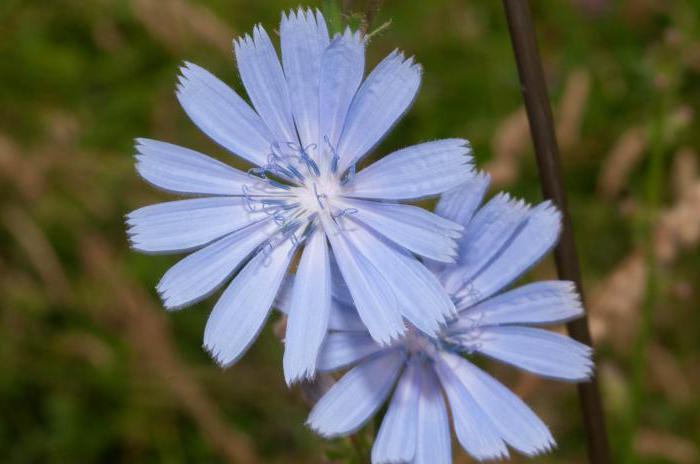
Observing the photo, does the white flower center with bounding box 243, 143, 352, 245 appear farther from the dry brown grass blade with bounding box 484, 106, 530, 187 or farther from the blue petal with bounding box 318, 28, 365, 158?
the dry brown grass blade with bounding box 484, 106, 530, 187

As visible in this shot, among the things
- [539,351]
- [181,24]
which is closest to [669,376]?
[539,351]

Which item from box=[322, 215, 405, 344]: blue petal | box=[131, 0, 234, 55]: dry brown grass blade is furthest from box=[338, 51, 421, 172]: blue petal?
box=[131, 0, 234, 55]: dry brown grass blade

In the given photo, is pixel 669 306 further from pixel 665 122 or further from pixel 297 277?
pixel 297 277

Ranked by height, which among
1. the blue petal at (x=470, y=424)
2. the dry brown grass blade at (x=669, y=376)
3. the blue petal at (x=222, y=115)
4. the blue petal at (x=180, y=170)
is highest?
the blue petal at (x=222, y=115)

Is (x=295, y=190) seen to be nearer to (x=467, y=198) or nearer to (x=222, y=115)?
(x=222, y=115)

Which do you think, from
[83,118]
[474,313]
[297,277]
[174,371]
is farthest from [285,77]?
[83,118]

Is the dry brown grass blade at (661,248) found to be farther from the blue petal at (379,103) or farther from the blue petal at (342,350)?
the blue petal at (379,103)

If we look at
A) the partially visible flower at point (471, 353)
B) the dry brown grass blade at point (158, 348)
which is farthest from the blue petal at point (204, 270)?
the dry brown grass blade at point (158, 348)

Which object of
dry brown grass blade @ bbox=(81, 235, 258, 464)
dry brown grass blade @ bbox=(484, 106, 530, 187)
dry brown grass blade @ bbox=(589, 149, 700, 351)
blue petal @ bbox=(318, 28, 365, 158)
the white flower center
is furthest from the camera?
dry brown grass blade @ bbox=(81, 235, 258, 464)
